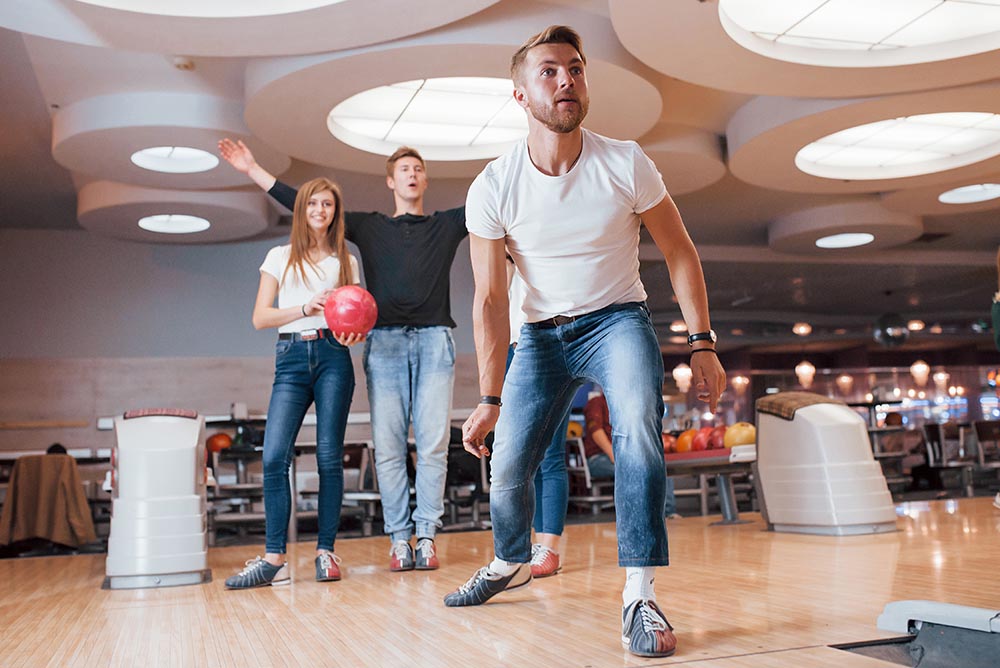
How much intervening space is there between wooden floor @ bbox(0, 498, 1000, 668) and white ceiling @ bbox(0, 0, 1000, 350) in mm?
2853

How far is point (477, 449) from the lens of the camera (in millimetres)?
2055

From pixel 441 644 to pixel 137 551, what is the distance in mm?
1658

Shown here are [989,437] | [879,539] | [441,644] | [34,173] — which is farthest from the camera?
[989,437]

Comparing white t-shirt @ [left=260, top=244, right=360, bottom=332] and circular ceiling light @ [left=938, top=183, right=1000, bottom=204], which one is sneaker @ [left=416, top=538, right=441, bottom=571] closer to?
white t-shirt @ [left=260, top=244, right=360, bottom=332]

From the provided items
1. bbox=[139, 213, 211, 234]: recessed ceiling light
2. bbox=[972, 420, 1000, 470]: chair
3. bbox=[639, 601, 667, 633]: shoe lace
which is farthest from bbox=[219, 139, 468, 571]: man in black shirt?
bbox=[972, 420, 1000, 470]: chair

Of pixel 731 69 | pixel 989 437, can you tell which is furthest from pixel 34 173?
pixel 989 437

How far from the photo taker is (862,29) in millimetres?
5398

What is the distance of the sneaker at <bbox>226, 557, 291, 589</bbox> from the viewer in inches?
117

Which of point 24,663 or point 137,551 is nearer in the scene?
point 24,663

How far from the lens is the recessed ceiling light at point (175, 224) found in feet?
28.3

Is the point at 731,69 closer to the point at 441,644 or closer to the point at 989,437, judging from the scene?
the point at 441,644

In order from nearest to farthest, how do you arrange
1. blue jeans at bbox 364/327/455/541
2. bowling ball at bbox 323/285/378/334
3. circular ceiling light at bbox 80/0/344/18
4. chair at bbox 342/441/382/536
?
bowling ball at bbox 323/285/378/334
blue jeans at bbox 364/327/455/541
circular ceiling light at bbox 80/0/344/18
chair at bbox 342/441/382/536

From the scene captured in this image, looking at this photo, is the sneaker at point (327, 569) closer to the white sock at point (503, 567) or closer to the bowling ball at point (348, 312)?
the bowling ball at point (348, 312)

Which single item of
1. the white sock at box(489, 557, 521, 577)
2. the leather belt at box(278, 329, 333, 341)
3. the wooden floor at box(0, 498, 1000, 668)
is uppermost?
the leather belt at box(278, 329, 333, 341)
